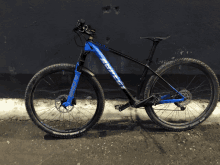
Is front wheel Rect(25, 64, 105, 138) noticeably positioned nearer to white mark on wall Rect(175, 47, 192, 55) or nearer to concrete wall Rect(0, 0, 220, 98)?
concrete wall Rect(0, 0, 220, 98)

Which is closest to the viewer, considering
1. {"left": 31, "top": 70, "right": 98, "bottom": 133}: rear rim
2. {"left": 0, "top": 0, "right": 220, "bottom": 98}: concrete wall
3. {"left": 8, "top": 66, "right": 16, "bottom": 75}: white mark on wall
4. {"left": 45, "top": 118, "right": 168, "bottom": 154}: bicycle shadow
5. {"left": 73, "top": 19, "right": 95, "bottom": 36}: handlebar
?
{"left": 73, "top": 19, "right": 95, "bottom": 36}: handlebar

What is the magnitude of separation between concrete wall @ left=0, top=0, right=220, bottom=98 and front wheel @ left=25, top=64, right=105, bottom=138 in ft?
1.62

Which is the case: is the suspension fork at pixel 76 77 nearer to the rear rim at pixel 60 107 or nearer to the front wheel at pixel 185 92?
the rear rim at pixel 60 107

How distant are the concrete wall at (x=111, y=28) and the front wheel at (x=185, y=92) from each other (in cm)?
34

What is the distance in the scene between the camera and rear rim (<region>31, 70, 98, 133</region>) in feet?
9.04

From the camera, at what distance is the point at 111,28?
2977mm

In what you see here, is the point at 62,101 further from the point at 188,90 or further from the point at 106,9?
the point at 188,90

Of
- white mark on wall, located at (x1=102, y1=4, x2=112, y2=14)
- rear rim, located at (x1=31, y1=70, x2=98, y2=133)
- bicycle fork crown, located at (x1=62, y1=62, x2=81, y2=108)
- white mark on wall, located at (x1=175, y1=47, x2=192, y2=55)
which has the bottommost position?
rear rim, located at (x1=31, y1=70, x2=98, y2=133)

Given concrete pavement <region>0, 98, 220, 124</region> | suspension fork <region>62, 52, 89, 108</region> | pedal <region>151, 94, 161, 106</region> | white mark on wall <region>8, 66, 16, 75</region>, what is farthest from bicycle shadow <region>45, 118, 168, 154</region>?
white mark on wall <region>8, 66, 16, 75</region>

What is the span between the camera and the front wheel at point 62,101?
2346 mm

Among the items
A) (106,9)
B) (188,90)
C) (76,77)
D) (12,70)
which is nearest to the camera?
(76,77)

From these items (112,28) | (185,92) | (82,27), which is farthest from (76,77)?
(185,92)

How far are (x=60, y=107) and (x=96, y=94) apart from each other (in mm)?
773

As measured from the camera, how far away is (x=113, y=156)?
2.26 meters
